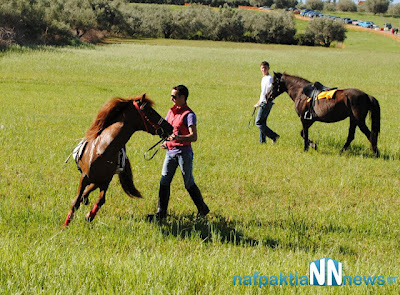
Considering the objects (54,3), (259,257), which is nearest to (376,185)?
(259,257)

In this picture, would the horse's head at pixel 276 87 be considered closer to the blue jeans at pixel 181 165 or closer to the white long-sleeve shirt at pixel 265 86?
the white long-sleeve shirt at pixel 265 86

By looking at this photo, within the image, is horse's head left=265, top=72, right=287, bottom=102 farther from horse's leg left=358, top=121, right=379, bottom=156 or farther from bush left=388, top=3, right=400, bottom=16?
bush left=388, top=3, right=400, bottom=16

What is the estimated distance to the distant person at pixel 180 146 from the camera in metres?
6.07

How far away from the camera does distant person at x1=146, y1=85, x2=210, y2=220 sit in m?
6.07

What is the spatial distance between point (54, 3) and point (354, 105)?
55.2 m

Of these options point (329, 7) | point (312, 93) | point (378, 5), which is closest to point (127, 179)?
point (312, 93)

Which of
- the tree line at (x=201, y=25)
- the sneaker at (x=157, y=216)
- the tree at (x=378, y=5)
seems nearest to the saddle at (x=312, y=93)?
the sneaker at (x=157, y=216)

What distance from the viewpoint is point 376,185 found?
8.71 m

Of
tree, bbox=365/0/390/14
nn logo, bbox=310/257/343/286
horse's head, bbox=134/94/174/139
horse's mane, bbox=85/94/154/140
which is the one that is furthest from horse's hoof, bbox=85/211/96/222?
tree, bbox=365/0/390/14

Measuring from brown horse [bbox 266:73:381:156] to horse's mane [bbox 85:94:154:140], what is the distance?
6.64 meters

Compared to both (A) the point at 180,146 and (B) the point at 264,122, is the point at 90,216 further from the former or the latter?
(B) the point at 264,122

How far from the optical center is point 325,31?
8675 centimetres

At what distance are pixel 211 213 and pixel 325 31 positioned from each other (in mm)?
87841

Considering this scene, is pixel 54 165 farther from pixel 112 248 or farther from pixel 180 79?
pixel 180 79
